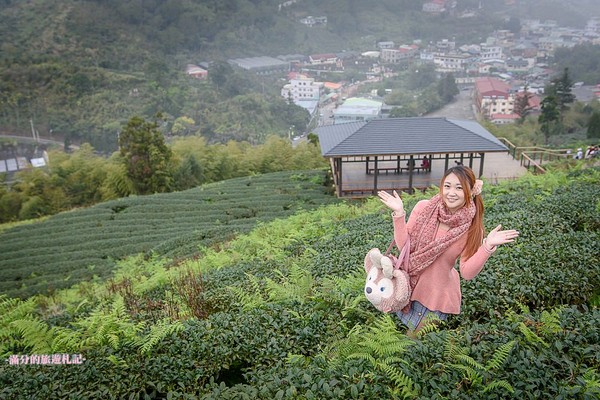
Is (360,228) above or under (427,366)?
under

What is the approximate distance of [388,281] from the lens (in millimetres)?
3059

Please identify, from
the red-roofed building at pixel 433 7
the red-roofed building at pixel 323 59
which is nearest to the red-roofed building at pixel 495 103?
the red-roofed building at pixel 323 59

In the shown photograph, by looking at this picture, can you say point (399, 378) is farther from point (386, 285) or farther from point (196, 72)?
point (196, 72)

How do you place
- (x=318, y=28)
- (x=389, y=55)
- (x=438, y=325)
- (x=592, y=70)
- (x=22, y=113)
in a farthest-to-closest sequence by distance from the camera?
(x=318, y=28)
(x=389, y=55)
(x=592, y=70)
(x=22, y=113)
(x=438, y=325)

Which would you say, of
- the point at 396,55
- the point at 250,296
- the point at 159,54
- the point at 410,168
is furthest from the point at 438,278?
the point at 396,55

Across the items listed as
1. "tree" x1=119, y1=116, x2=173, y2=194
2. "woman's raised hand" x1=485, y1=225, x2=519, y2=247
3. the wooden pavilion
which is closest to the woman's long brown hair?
"woman's raised hand" x1=485, y1=225, x2=519, y2=247

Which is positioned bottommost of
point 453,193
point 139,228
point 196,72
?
point 139,228

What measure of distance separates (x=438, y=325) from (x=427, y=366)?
699mm

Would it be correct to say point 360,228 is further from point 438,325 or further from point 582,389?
point 582,389

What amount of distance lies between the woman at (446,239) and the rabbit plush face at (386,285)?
13 cm

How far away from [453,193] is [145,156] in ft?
59.5

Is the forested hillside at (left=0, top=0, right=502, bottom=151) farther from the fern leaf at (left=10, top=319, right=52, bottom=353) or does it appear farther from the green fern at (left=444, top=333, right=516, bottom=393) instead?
the green fern at (left=444, top=333, right=516, bottom=393)

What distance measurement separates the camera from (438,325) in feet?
11.5

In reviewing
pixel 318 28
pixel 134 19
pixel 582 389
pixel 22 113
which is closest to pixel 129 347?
pixel 582 389
